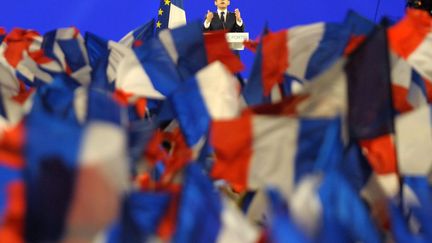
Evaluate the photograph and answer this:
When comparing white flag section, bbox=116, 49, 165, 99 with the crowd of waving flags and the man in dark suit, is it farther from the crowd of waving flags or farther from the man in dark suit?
the man in dark suit

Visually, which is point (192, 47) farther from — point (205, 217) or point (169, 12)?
point (169, 12)

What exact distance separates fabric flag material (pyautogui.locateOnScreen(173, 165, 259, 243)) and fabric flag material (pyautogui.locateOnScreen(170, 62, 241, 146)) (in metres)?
0.12

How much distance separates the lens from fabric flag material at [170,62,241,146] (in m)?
0.46

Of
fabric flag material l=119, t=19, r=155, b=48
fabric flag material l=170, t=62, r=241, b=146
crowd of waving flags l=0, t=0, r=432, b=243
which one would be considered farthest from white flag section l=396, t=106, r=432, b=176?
fabric flag material l=119, t=19, r=155, b=48

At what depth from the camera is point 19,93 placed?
583 mm

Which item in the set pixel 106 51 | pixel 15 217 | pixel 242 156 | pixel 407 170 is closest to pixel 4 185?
pixel 15 217

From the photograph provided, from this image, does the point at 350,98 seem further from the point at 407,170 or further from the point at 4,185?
the point at 4,185

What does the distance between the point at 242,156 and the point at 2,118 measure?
0.20 metres

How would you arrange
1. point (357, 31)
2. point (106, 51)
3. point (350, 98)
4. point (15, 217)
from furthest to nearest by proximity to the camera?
point (106, 51)
point (357, 31)
point (350, 98)
point (15, 217)

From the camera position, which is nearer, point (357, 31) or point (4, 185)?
point (4, 185)

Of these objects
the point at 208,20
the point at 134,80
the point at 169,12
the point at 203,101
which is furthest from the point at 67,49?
the point at 169,12

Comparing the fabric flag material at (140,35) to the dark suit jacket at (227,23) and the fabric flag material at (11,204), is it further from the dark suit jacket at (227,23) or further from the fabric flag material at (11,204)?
the dark suit jacket at (227,23)

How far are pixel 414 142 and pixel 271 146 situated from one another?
0.39ft

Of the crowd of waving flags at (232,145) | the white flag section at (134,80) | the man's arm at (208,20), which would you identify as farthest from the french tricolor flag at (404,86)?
the man's arm at (208,20)
